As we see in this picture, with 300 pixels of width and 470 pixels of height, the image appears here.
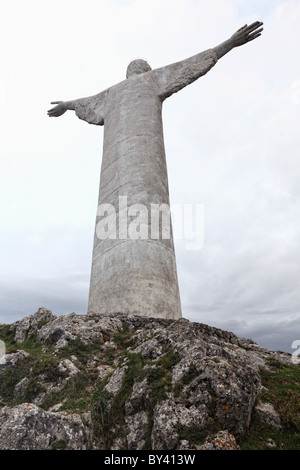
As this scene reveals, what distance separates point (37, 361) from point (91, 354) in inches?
54.9

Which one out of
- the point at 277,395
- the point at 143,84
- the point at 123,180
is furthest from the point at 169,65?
the point at 277,395

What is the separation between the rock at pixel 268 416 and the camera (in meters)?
6.32

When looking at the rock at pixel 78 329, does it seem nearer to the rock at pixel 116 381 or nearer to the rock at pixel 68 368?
the rock at pixel 68 368

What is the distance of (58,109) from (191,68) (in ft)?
29.2

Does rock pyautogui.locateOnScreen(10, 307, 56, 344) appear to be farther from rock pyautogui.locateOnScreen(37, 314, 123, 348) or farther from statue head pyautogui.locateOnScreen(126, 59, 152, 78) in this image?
statue head pyautogui.locateOnScreen(126, 59, 152, 78)

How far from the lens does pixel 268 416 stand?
254 inches

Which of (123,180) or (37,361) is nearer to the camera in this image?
(37,361)

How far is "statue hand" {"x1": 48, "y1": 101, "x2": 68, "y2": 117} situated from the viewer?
2138 centimetres

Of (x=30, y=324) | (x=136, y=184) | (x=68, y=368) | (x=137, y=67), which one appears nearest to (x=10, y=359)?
(x=68, y=368)

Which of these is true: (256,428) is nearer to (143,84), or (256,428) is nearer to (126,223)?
(126,223)

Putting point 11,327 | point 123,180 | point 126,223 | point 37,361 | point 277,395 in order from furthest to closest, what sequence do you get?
point 123,180 < point 126,223 < point 11,327 < point 37,361 < point 277,395

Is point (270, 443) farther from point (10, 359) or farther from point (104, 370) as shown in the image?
point (10, 359)

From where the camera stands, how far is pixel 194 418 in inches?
227

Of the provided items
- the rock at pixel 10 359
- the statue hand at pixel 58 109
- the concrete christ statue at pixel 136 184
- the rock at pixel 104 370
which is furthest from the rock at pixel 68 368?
the statue hand at pixel 58 109
